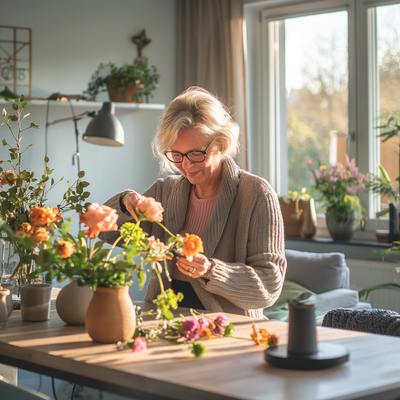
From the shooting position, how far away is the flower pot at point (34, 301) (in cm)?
146

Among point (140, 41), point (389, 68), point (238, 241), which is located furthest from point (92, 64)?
point (238, 241)

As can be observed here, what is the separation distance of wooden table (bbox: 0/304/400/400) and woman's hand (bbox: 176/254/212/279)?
8.3 inches

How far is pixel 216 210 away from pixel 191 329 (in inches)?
29.0

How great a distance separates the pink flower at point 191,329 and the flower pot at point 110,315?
0.12 meters

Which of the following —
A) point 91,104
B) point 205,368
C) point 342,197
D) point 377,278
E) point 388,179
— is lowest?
point 377,278

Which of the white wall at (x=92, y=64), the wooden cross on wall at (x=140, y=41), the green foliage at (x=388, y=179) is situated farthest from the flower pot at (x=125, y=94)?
the green foliage at (x=388, y=179)

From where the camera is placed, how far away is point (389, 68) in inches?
151

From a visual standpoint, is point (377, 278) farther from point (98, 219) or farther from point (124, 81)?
point (98, 219)

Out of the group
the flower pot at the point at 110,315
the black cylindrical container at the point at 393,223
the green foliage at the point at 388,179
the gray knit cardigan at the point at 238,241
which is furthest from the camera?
the black cylindrical container at the point at 393,223

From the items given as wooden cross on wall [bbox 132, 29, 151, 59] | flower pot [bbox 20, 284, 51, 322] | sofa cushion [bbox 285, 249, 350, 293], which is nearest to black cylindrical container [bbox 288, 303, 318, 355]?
flower pot [bbox 20, 284, 51, 322]

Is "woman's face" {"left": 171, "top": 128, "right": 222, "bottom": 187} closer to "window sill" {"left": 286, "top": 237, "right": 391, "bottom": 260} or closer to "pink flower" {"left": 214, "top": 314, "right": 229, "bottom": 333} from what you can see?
"pink flower" {"left": 214, "top": 314, "right": 229, "bottom": 333}

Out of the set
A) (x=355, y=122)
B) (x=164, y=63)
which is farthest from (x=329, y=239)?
(x=164, y=63)

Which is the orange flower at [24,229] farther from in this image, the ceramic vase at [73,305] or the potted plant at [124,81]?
the potted plant at [124,81]

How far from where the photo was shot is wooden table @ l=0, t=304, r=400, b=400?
0.96m
